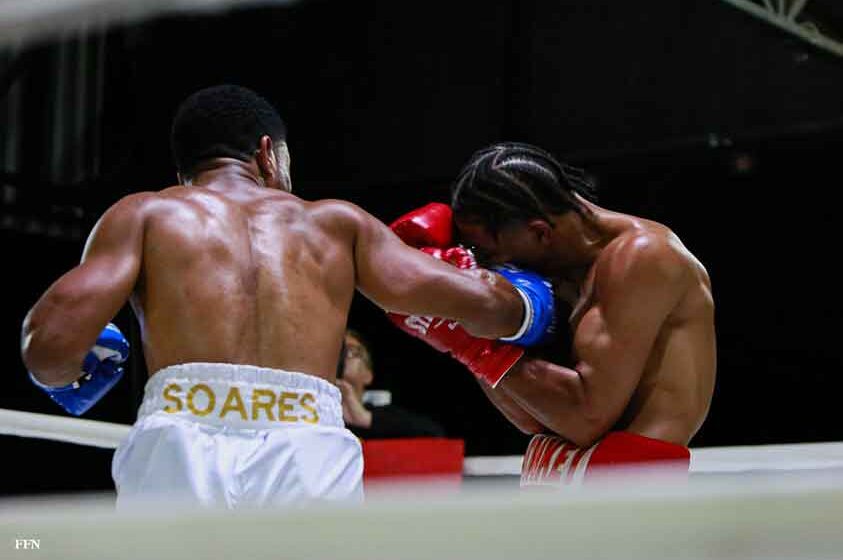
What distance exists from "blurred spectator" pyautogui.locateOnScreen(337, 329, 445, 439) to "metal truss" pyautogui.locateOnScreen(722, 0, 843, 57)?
206 cm

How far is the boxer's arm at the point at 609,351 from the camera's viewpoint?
2.45 meters

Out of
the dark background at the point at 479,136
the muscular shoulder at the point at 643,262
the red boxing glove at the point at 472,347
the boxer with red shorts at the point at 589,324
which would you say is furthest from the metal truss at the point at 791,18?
the red boxing glove at the point at 472,347

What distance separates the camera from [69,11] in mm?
1813

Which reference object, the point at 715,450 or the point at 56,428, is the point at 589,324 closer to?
the point at 715,450

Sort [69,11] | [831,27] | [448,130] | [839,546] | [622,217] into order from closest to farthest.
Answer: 1. [839,546]
2. [69,11]
3. [622,217]
4. [831,27]
5. [448,130]

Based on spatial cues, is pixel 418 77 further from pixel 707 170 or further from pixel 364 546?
pixel 364 546

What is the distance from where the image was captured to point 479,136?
5.65 m

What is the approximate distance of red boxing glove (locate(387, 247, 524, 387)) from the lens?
2510mm

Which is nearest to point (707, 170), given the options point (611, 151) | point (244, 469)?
point (611, 151)

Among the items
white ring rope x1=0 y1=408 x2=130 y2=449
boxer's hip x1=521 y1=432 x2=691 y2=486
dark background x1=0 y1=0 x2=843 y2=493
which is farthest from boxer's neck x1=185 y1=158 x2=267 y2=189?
dark background x1=0 y1=0 x2=843 y2=493

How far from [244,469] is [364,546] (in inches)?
48.3

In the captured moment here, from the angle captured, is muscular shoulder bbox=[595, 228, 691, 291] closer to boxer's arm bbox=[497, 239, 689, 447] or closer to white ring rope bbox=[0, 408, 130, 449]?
boxer's arm bbox=[497, 239, 689, 447]

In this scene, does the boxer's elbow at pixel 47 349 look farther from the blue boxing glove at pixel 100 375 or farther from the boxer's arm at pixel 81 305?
the blue boxing glove at pixel 100 375

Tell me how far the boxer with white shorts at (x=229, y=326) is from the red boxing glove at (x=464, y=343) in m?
0.26
